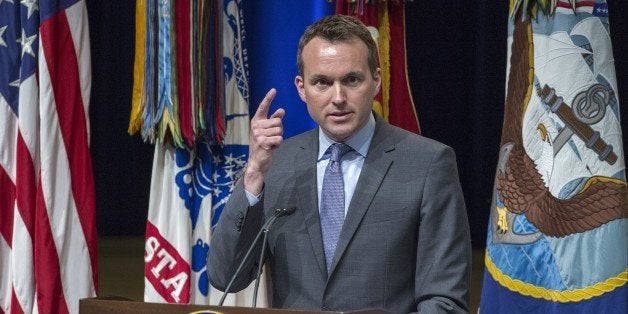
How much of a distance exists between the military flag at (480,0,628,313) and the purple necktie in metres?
1.28

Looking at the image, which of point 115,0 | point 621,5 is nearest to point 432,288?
point 621,5

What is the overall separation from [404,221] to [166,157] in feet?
5.08

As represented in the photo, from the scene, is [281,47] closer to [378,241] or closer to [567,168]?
[567,168]

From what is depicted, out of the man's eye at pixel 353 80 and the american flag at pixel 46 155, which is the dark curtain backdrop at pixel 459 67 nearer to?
the american flag at pixel 46 155

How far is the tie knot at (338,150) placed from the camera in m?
2.39

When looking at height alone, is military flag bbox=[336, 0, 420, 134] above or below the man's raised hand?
above

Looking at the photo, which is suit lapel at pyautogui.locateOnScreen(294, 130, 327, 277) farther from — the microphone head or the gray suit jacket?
the microphone head

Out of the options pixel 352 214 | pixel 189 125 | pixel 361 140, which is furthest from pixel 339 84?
pixel 189 125

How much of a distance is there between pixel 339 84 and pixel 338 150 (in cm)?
19

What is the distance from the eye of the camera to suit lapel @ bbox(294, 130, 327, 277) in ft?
7.55

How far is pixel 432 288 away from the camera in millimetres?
2184

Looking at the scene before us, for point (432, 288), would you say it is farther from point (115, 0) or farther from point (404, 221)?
point (115, 0)

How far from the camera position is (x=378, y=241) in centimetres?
227

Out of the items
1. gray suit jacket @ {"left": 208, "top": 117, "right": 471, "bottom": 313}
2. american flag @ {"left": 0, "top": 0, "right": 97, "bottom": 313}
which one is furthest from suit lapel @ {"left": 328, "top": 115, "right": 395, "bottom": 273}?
american flag @ {"left": 0, "top": 0, "right": 97, "bottom": 313}
